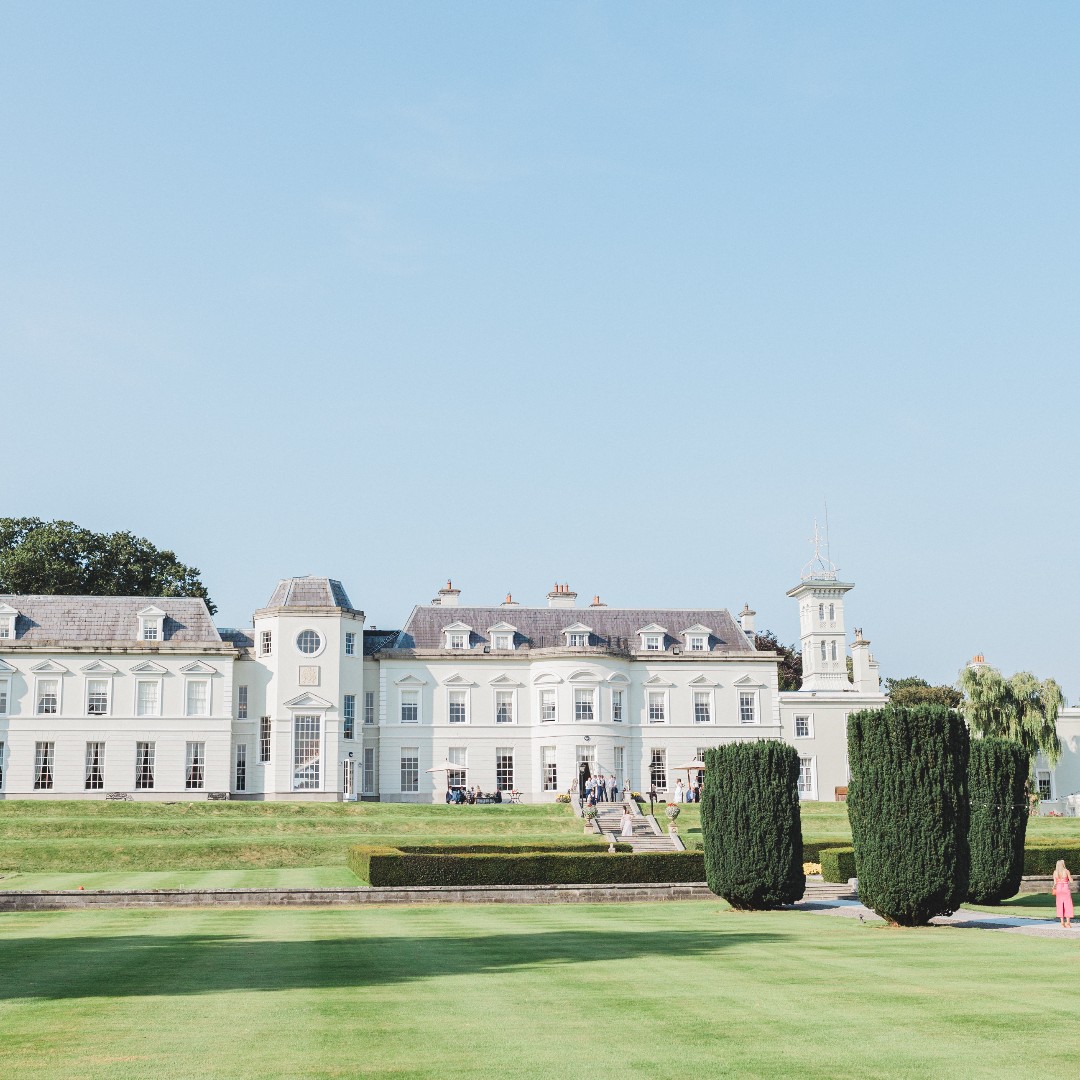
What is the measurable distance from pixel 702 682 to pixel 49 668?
3254 centimetres

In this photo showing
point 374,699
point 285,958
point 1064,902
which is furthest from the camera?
point 374,699

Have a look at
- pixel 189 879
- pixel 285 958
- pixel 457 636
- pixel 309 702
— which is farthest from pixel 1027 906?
pixel 457 636

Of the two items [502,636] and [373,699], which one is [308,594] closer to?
[373,699]

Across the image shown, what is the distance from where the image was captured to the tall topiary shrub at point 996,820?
1126 inches

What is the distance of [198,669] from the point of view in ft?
194

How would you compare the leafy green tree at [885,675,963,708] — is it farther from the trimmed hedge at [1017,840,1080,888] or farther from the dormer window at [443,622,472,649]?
the trimmed hedge at [1017,840,1080,888]

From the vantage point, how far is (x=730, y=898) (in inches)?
1045

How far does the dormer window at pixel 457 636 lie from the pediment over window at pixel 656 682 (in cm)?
961

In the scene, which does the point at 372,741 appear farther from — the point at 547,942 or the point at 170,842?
the point at 547,942

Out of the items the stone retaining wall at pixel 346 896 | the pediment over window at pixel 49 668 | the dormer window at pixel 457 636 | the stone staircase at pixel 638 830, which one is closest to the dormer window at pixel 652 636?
the dormer window at pixel 457 636

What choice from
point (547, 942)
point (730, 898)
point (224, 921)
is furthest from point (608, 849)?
point (547, 942)

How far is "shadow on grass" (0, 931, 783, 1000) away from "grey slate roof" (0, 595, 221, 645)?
40029 mm

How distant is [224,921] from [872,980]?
14128 mm

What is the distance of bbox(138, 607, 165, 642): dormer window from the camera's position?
196 feet
